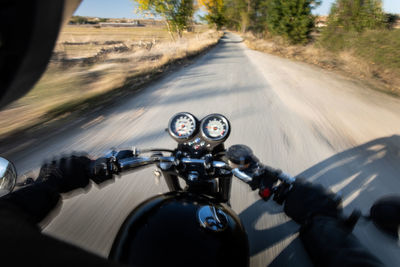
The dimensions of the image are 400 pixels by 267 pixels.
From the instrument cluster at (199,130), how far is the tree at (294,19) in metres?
22.4

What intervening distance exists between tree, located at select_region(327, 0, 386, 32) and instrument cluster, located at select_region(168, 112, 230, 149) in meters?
18.6

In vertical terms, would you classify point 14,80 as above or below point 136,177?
above

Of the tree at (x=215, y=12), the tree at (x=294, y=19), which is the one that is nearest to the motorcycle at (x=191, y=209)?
the tree at (x=294, y=19)

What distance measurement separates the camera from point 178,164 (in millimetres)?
1150

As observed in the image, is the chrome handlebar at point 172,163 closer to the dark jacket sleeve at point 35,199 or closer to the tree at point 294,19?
the dark jacket sleeve at point 35,199

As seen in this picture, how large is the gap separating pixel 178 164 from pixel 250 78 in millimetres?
6417

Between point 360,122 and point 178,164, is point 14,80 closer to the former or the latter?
point 178,164

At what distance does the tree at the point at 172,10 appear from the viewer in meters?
16.7

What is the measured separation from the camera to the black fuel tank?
75 centimetres

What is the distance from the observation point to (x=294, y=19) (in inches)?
768

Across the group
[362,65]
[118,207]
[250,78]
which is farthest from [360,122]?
[362,65]

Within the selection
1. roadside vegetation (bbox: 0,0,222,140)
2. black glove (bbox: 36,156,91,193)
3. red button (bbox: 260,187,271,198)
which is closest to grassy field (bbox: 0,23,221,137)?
roadside vegetation (bbox: 0,0,222,140)

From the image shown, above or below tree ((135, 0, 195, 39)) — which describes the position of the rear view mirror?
below

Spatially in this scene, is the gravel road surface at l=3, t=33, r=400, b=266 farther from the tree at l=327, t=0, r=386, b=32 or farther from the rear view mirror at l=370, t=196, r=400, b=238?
the tree at l=327, t=0, r=386, b=32
